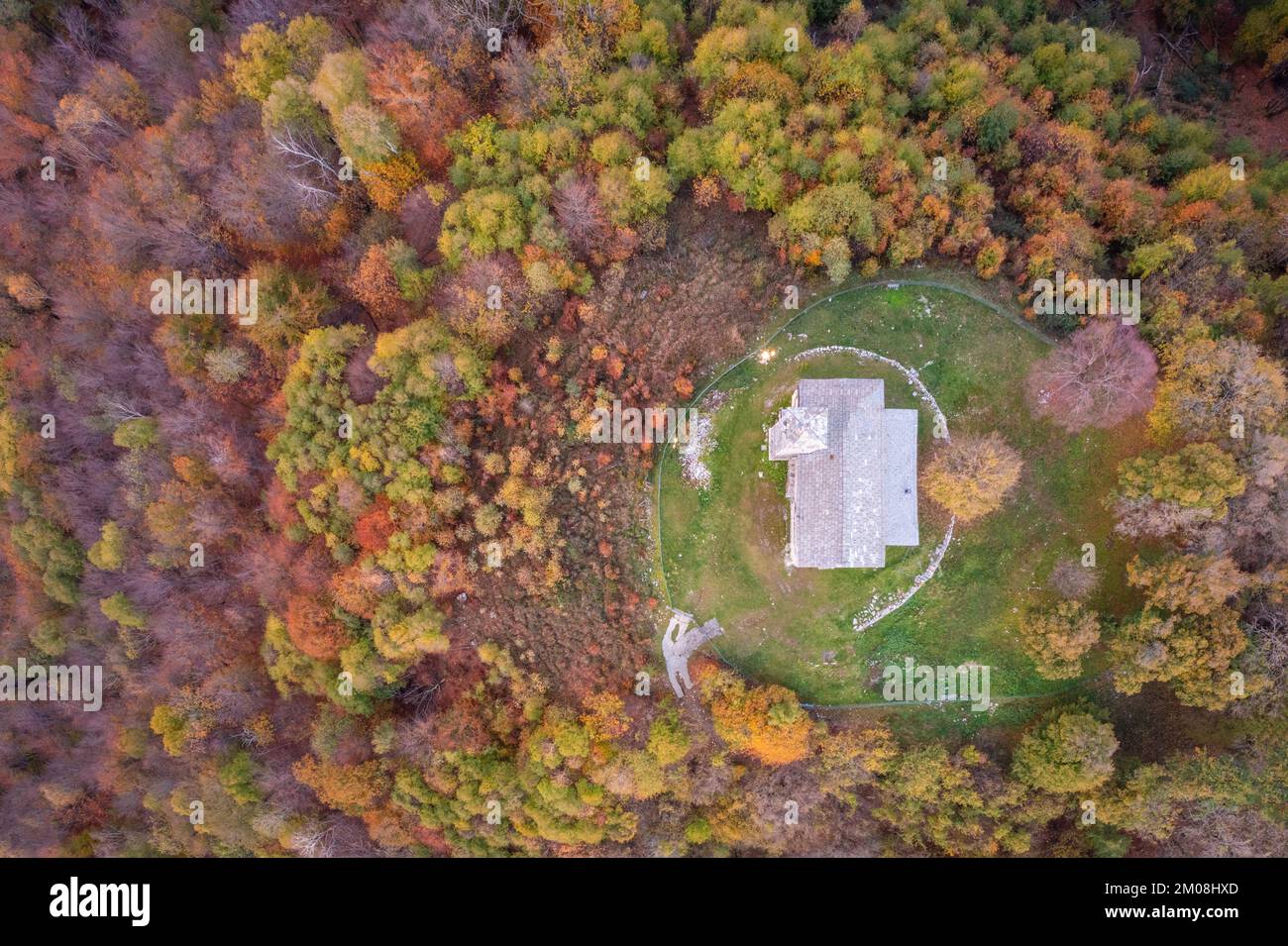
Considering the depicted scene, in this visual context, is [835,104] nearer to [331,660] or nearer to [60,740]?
[331,660]

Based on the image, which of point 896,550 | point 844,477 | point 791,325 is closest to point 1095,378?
point 896,550

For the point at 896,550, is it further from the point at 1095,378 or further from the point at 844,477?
the point at 1095,378

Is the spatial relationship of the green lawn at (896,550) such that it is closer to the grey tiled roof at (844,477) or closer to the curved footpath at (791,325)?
the curved footpath at (791,325)

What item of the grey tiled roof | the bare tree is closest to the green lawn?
the bare tree

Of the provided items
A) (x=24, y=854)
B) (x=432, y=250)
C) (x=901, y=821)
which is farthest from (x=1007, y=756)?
(x=24, y=854)

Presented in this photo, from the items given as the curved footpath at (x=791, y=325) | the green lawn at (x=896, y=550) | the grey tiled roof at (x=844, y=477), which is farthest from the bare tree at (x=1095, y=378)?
the grey tiled roof at (x=844, y=477)
